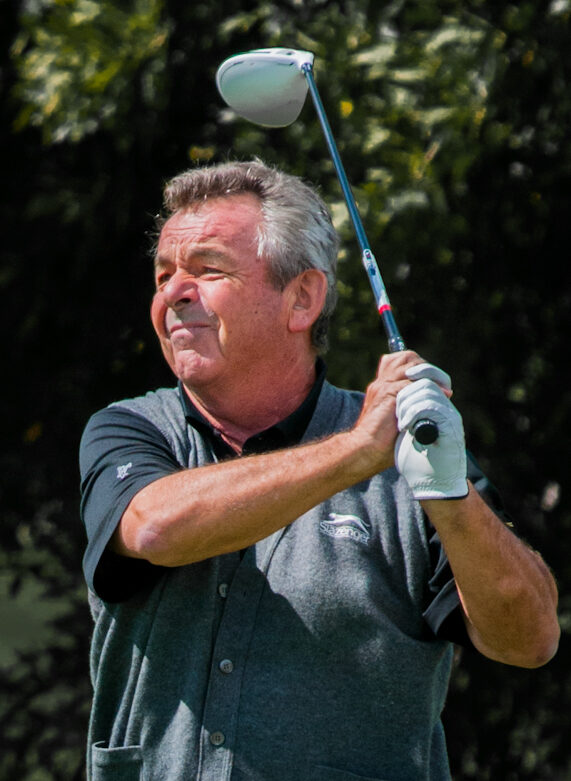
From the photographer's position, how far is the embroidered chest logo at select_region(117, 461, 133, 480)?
2.29 meters

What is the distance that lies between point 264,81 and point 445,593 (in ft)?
3.73

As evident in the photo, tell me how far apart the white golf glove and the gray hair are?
2.04 ft

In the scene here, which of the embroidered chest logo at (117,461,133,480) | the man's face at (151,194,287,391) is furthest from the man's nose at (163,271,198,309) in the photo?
the embroidered chest logo at (117,461,133,480)

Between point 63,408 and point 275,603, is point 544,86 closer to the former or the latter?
point 63,408

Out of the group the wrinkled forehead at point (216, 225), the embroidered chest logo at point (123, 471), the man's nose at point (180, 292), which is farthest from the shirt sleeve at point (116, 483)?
the wrinkled forehead at point (216, 225)

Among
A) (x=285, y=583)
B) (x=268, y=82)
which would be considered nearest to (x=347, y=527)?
(x=285, y=583)

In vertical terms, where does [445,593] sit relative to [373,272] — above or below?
below

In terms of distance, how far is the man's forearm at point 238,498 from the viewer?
2109mm

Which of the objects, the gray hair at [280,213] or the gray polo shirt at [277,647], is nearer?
the gray polo shirt at [277,647]

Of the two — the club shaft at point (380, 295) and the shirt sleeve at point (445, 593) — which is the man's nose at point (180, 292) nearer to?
the club shaft at point (380, 295)

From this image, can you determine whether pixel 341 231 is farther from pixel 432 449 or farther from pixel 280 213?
pixel 432 449

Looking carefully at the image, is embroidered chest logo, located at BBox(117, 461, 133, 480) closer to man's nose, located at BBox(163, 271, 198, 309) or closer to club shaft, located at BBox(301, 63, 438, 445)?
man's nose, located at BBox(163, 271, 198, 309)

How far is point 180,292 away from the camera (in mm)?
2518

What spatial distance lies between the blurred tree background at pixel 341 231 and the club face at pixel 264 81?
105 centimetres
